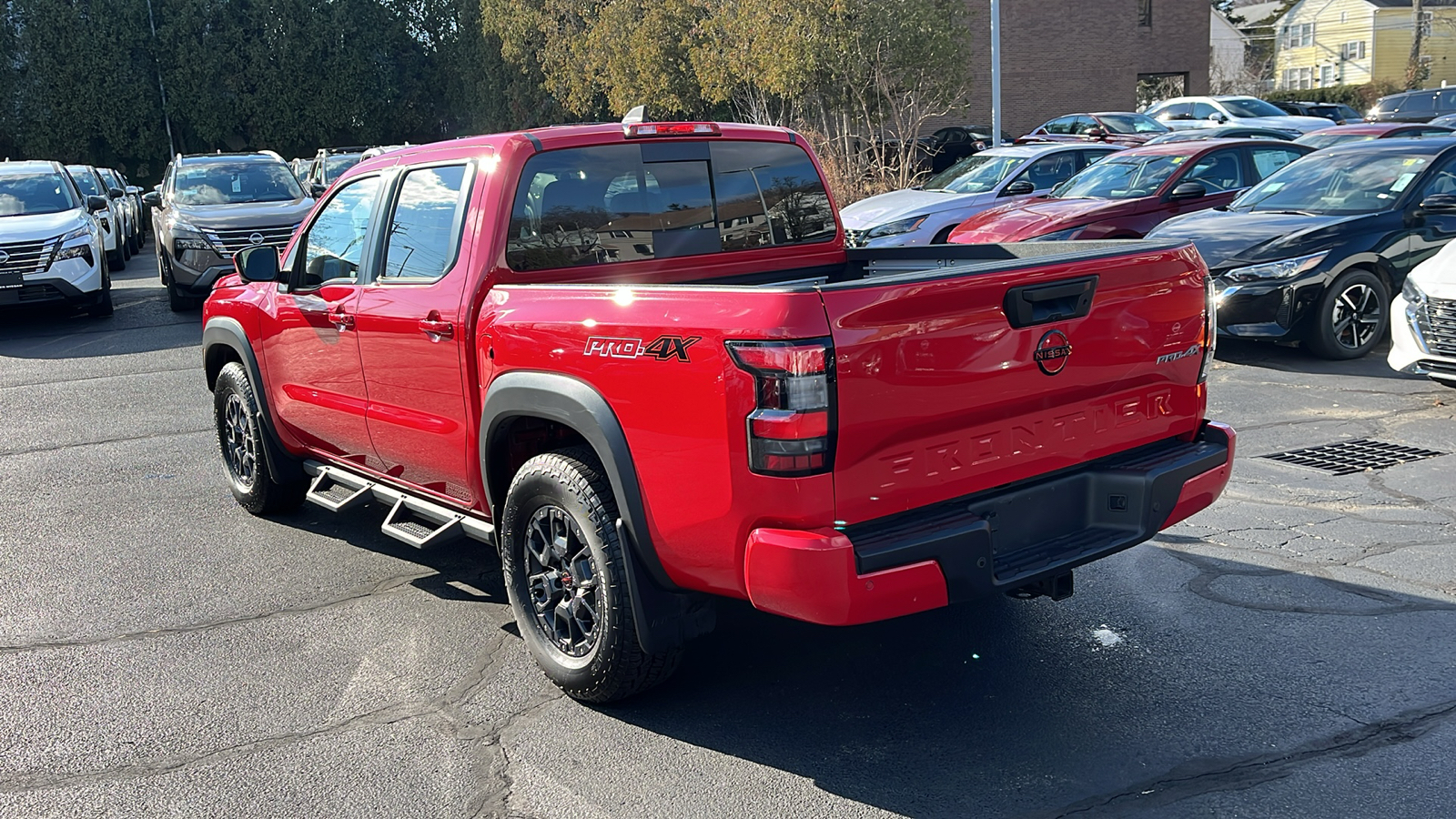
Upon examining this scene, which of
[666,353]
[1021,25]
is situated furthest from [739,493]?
[1021,25]

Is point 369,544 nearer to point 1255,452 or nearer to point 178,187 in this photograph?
point 1255,452

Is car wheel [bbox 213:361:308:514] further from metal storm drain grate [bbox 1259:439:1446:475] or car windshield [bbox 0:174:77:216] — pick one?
car windshield [bbox 0:174:77:216]

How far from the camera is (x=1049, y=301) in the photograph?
150 inches

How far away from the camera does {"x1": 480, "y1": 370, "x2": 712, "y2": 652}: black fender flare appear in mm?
3811

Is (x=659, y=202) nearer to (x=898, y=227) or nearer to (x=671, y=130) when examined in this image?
(x=671, y=130)

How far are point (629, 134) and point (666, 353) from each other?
1486 mm

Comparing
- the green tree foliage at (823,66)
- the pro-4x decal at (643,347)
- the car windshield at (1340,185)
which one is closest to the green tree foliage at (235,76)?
the green tree foliage at (823,66)

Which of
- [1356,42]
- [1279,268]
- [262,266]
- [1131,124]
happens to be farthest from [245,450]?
[1356,42]

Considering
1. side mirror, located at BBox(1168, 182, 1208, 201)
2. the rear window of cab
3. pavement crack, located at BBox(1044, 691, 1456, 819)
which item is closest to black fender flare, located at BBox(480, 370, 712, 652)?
the rear window of cab

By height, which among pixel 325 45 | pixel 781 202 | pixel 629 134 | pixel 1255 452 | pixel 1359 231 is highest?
pixel 325 45

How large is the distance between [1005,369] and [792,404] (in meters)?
0.75

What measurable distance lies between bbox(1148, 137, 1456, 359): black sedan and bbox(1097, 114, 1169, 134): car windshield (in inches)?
719

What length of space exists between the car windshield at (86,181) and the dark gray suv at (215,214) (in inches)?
109

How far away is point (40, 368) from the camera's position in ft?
39.4
